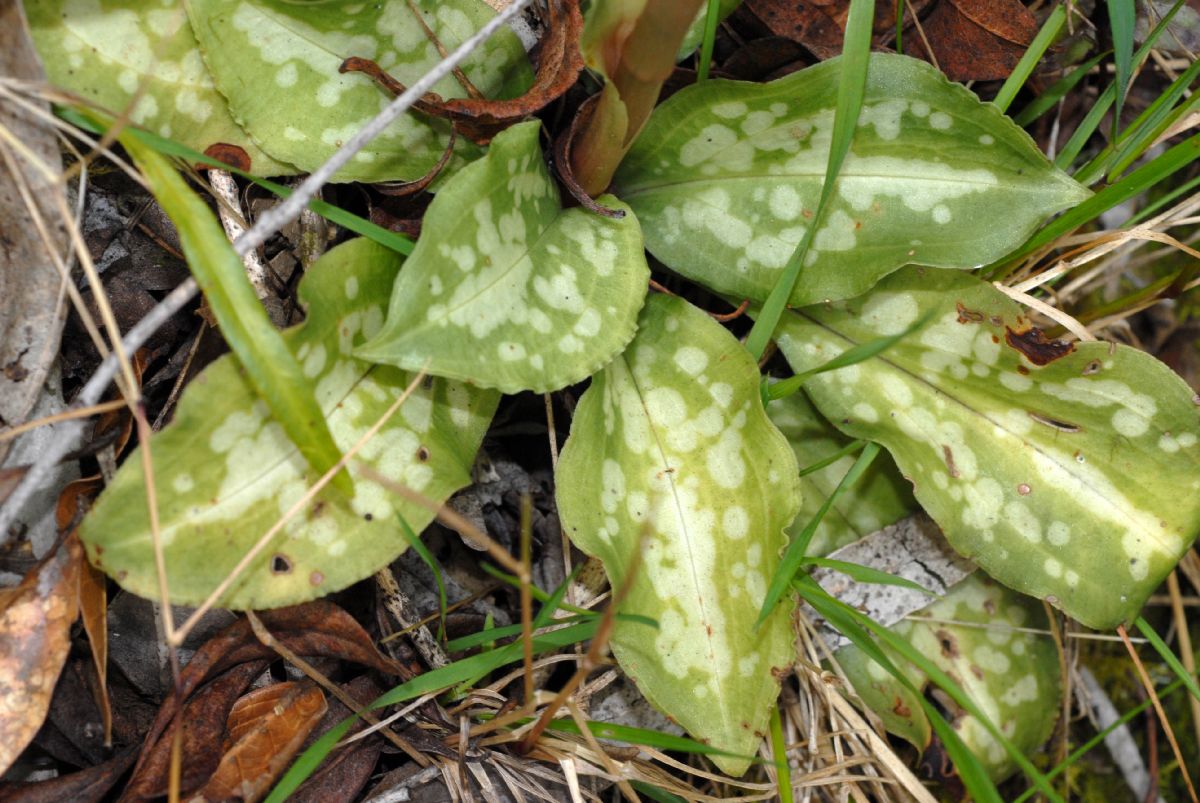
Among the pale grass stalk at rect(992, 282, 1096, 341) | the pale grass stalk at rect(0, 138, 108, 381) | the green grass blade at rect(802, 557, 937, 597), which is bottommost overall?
the green grass blade at rect(802, 557, 937, 597)

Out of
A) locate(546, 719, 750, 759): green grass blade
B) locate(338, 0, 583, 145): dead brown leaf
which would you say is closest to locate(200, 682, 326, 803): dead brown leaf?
locate(546, 719, 750, 759): green grass blade

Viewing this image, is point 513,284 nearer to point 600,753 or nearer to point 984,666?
point 600,753

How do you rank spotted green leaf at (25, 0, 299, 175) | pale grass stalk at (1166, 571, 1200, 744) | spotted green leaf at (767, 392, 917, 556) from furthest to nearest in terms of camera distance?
pale grass stalk at (1166, 571, 1200, 744), spotted green leaf at (767, 392, 917, 556), spotted green leaf at (25, 0, 299, 175)

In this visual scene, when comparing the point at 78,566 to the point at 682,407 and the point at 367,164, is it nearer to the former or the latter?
the point at 367,164

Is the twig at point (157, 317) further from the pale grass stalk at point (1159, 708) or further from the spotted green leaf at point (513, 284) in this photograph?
the pale grass stalk at point (1159, 708)

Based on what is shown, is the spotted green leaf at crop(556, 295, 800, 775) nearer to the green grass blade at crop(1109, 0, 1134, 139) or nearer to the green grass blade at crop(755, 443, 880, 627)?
the green grass blade at crop(755, 443, 880, 627)

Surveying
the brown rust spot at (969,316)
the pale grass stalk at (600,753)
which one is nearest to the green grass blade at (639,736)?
the pale grass stalk at (600,753)
